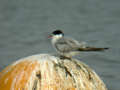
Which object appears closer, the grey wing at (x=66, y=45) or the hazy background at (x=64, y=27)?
the grey wing at (x=66, y=45)

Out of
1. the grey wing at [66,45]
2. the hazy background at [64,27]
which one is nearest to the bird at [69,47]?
the grey wing at [66,45]

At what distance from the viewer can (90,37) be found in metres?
13.4

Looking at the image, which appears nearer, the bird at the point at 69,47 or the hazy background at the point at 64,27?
the bird at the point at 69,47

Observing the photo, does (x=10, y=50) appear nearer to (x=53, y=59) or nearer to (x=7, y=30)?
(x=7, y=30)

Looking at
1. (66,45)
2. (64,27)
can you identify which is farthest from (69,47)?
(64,27)

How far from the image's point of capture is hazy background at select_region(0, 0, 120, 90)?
454 inches

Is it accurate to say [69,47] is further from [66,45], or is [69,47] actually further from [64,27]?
[64,27]

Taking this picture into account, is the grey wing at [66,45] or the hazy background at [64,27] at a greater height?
the grey wing at [66,45]

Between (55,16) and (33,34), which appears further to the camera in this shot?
(55,16)

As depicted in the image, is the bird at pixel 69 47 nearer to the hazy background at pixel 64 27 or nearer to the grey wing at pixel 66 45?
the grey wing at pixel 66 45

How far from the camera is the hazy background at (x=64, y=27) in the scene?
1152cm

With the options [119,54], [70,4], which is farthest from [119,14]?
[119,54]

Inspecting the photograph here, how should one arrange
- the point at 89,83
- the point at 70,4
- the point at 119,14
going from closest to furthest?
1. the point at 89,83
2. the point at 119,14
3. the point at 70,4

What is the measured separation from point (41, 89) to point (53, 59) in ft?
2.23
